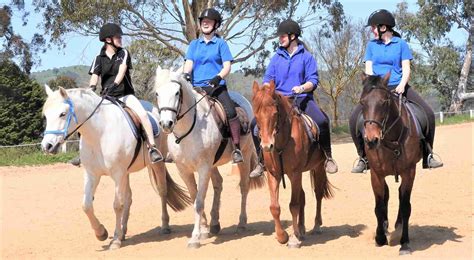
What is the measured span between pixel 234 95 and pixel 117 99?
2.00 m

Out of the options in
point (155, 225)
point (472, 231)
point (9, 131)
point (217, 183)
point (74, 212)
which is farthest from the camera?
point (9, 131)

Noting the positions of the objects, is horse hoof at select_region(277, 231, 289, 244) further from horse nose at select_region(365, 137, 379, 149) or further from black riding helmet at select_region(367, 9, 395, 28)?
black riding helmet at select_region(367, 9, 395, 28)

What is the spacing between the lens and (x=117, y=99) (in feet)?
28.8

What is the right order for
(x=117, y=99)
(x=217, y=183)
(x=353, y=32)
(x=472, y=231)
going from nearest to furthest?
(x=472, y=231) → (x=117, y=99) → (x=217, y=183) → (x=353, y=32)

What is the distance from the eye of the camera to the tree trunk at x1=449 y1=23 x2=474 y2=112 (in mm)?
46916

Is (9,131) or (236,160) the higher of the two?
(236,160)

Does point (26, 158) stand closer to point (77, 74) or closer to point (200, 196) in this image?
point (200, 196)

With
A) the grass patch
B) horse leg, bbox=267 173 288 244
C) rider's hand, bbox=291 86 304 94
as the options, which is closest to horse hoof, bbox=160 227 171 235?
horse leg, bbox=267 173 288 244

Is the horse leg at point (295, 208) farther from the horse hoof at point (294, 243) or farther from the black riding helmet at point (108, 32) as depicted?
the black riding helmet at point (108, 32)

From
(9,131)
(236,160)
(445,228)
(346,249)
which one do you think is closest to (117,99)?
(236,160)

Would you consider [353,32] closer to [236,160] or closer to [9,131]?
[9,131]

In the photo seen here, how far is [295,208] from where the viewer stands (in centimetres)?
783

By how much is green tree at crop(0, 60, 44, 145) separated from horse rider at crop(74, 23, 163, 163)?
28572 mm

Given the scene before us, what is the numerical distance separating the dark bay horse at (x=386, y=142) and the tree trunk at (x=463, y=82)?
136 feet
